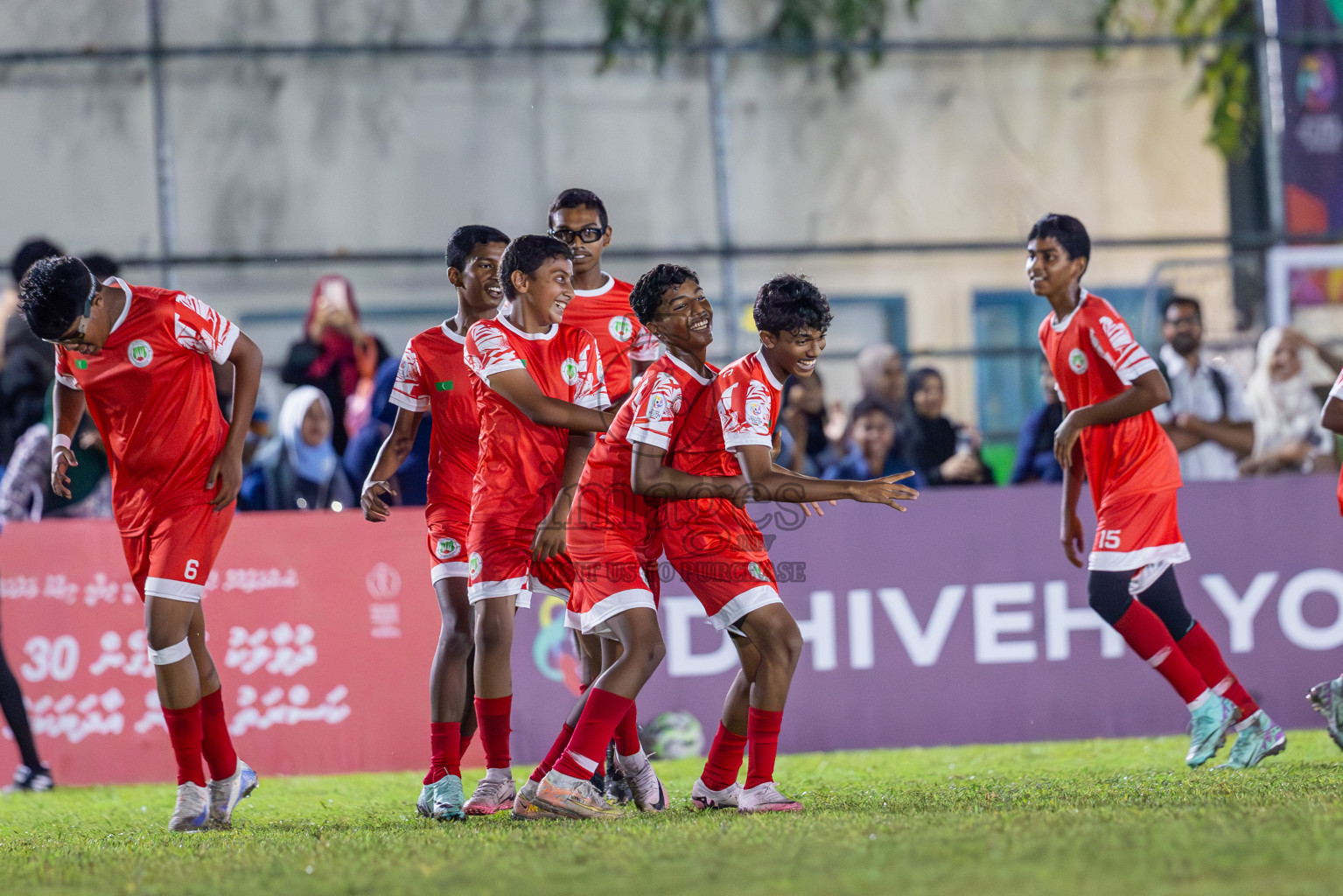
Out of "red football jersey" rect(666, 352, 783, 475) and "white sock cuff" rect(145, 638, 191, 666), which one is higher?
"red football jersey" rect(666, 352, 783, 475)

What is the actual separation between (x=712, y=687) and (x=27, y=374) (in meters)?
4.13

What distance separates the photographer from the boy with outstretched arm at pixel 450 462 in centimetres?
546

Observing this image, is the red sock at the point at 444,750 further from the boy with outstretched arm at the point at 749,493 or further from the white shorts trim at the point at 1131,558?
the white shorts trim at the point at 1131,558

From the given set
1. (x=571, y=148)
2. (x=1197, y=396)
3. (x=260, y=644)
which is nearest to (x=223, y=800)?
(x=260, y=644)

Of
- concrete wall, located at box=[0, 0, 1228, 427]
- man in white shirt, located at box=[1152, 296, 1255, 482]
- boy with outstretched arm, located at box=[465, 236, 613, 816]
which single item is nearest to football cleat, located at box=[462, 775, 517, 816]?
boy with outstretched arm, located at box=[465, 236, 613, 816]

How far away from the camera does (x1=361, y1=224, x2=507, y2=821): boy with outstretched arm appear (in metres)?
5.46

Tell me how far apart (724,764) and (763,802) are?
0.71 feet

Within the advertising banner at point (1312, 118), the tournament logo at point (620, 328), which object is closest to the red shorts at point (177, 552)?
the tournament logo at point (620, 328)

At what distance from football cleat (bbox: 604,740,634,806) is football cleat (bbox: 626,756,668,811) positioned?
0.25m

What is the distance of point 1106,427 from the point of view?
6305mm

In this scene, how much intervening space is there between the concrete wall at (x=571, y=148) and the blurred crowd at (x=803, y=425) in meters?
4.19

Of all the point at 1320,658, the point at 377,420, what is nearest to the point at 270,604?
the point at 377,420

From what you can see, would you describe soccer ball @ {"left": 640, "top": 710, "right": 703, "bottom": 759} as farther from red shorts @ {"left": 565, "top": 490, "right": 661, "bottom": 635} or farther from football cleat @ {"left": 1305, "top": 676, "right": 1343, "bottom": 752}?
football cleat @ {"left": 1305, "top": 676, "right": 1343, "bottom": 752}

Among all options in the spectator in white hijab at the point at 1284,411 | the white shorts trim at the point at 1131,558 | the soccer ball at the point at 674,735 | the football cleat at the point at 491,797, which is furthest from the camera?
the spectator in white hijab at the point at 1284,411
